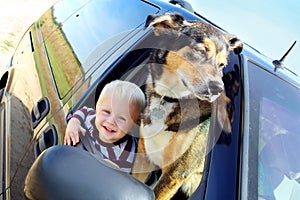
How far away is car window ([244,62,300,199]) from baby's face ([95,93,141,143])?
48 cm

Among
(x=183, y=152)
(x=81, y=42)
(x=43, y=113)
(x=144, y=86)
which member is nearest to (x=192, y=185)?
(x=183, y=152)

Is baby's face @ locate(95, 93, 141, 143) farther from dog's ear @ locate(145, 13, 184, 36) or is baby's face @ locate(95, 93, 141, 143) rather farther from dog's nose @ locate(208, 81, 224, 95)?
→ dog's ear @ locate(145, 13, 184, 36)

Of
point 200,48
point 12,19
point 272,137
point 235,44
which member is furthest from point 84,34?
point 12,19

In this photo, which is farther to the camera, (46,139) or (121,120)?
(46,139)

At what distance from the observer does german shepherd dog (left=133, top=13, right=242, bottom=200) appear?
1.83 m

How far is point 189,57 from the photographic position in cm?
222

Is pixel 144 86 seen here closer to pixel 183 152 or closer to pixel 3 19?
pixel 183 152

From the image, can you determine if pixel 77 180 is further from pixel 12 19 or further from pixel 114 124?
pixel 12 19

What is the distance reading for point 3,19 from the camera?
305 inches

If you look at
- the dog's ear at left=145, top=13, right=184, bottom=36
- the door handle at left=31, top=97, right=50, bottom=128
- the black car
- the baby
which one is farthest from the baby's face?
the dog's ear at left=145, top=13, right=184, bottom=36

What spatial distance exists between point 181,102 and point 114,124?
1.03ft

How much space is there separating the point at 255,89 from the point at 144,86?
490 mm

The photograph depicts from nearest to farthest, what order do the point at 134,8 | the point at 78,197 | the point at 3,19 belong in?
the point at 78,197 → the point at 134,8 → the point at 3,19

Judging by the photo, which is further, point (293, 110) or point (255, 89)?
point (293, 110)
